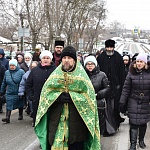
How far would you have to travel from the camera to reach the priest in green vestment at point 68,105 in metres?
4.07

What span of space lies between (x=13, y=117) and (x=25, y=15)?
50.3 feet

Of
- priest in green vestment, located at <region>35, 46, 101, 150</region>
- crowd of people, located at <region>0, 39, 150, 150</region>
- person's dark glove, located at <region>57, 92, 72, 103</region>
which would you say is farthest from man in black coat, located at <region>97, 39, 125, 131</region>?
person's dark glove, located at <region>57, 92, 72, 103</region>

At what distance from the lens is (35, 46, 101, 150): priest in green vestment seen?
407 cm

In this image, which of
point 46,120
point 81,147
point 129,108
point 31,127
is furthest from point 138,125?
point 31,127

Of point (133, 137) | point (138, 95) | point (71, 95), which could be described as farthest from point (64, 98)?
point (133, 137)

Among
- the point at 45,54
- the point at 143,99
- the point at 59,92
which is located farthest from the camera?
the point at 45,54

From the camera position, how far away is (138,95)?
19.2 ft

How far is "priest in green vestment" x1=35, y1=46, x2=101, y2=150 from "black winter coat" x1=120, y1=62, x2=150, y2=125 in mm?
1838

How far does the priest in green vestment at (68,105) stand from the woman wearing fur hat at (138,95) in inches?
72.5

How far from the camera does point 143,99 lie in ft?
19.1

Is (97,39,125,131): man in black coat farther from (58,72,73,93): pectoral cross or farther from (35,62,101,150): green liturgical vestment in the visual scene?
(58,72,73,93): pectoral cross

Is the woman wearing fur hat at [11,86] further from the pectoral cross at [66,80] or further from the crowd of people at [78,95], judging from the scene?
the pectoral cross at [66,80]

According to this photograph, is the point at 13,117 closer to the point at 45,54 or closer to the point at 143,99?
the point at 45,54

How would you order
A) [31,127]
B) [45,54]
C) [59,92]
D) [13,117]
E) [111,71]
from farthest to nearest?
[13,117], [31,127], [111,71], [45,54], [59,92]
